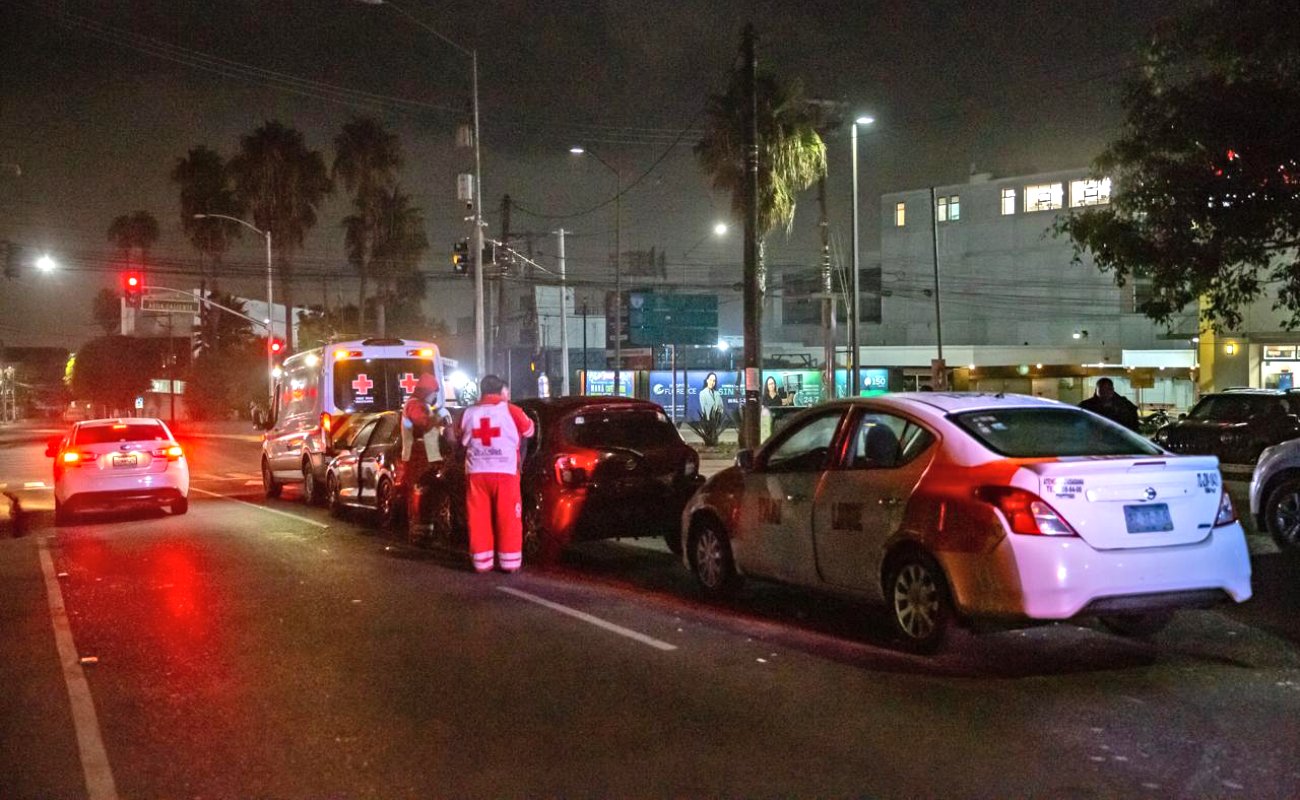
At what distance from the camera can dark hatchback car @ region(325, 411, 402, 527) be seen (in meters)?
13.4

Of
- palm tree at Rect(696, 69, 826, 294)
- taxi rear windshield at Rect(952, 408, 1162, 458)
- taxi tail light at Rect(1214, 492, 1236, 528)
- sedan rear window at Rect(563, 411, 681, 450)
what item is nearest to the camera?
taxi tail light at Rect(1214, 492, 1236, 528)

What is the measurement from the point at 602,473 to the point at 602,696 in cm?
427

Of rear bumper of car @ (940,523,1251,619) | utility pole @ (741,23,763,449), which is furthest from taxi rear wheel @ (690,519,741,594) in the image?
utility pole @ (741,23,763,449)

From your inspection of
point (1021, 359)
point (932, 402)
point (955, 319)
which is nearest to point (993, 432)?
point (932, 402)

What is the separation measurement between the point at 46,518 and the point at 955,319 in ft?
198

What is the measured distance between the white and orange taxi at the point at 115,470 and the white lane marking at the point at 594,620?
7.86m

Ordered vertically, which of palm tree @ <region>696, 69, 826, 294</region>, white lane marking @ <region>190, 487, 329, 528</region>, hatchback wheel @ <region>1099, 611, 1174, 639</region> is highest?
palm tree @ <region>696, 69, 826, 294</region>

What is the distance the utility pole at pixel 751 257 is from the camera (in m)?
17.7

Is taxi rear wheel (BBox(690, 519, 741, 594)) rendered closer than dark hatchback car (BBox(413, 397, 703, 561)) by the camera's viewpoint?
Yes

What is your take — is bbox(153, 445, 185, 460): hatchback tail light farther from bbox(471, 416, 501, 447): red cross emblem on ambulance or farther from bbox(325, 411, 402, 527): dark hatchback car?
bbox(471, 416, 501, 447): red cross emblem on ambulance

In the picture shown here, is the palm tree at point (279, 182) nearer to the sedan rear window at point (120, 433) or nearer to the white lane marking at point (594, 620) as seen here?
the sedan rear window at point (120, 433)

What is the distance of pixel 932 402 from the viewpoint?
712cm

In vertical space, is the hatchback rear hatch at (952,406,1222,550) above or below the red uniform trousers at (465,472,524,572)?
above

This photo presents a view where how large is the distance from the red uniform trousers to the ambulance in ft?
27.6
